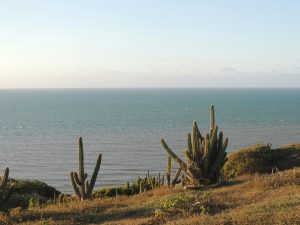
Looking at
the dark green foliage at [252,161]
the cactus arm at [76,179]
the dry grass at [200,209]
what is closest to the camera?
the dry grass at [200,209]

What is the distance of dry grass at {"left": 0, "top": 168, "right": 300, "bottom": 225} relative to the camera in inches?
440

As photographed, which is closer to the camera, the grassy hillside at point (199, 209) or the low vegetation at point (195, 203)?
the grassy hillside at point (199, 209)

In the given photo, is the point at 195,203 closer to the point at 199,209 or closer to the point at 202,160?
the point at 199,209

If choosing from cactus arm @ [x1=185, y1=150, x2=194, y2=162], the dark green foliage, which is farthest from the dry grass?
the dark green foliage

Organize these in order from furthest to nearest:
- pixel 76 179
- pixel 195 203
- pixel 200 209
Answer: pixel 76 179 < pixel 195 203 < pixel 200 209

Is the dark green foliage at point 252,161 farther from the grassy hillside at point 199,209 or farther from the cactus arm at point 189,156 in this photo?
the grassy hillside at point 199,209

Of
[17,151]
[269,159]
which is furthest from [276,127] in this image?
[269,159]

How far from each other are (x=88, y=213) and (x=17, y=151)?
146 feet

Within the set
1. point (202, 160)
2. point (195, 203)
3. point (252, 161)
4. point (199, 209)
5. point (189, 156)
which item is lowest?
point (252, 161)

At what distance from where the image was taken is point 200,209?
509 inches

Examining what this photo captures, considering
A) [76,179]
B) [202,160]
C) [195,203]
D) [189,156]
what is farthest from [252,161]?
[195,203]

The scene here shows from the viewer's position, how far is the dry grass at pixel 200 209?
1117 cm

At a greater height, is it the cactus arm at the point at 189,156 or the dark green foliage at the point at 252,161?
the cactus arm at the point at 189,156

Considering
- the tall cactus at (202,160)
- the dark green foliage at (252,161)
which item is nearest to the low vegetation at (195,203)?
the tall cactus at (202,160)
